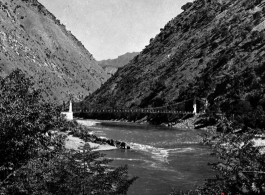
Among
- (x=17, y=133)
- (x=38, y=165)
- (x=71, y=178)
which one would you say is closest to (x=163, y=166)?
(x=38, y=165)

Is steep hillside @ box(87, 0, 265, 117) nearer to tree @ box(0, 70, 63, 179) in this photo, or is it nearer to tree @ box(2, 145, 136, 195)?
tree @ box(0, 70, 63, 179)

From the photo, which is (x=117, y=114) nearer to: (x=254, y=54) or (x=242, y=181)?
(x=254, y=54)

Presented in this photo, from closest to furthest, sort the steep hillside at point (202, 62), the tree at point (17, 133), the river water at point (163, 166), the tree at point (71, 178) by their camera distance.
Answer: the tree at point (71, 178), the tree at point (17, 133), the river water at point (163, 166), the steep hillside at point (202, 62)

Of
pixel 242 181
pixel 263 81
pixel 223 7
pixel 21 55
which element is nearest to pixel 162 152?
pixel 242 181

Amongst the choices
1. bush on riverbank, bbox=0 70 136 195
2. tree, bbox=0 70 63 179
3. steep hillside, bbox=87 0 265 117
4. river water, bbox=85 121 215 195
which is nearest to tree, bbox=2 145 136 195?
bush on riverbank, bbox=0 70 136 195

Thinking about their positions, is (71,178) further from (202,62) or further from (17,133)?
(202,62)

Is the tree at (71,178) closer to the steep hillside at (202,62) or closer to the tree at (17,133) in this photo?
the tree at (17,133)

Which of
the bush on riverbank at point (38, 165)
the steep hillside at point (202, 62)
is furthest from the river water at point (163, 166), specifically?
the steep hillside at point (202, 62)
